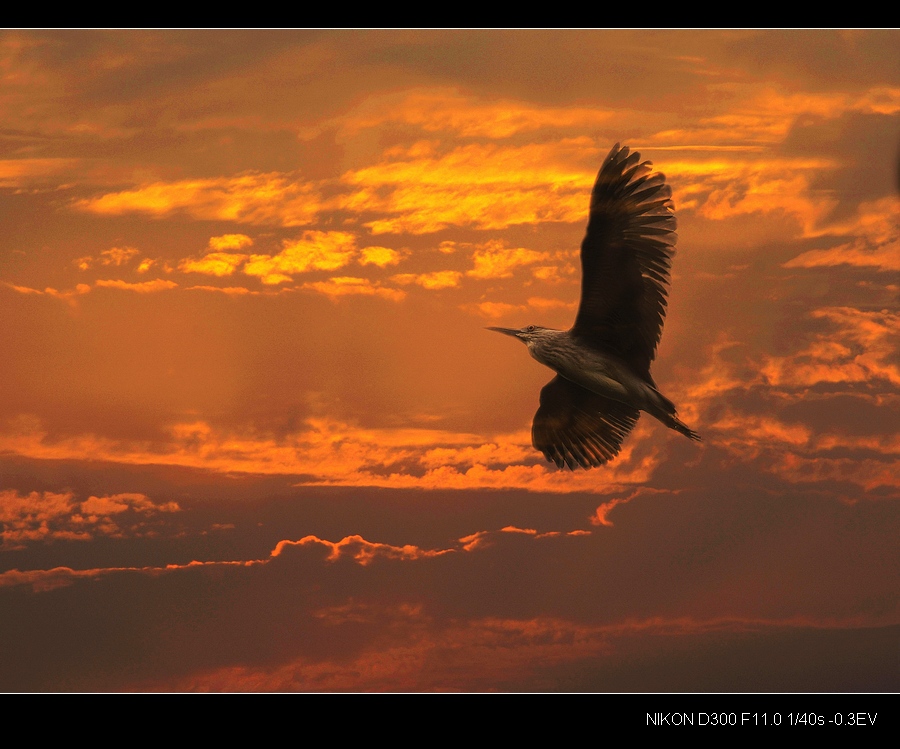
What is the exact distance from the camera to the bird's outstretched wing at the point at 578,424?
47.8ft

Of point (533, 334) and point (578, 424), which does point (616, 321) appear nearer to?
point (533, 334)

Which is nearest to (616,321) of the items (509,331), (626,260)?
(626,260)

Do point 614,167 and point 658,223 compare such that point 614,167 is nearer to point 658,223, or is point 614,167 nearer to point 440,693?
point 658,223

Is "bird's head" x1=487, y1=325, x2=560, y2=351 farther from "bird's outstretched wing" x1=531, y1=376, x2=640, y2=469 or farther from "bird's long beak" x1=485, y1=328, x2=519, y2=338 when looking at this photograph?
"bird's outstretched wing" x1=531, y1=376, x2=640, y2=469

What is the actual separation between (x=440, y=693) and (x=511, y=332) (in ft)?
20.4

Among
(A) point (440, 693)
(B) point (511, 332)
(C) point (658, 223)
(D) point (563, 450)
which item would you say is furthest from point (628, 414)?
(A) point (440, 693)

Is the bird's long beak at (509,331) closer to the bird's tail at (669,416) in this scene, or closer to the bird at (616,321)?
the bird at (616,321)

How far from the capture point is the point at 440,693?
52.7 feet

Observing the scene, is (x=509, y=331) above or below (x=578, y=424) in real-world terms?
above

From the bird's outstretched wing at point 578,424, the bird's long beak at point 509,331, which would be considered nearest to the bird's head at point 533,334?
the bird's long beak at point 509,331

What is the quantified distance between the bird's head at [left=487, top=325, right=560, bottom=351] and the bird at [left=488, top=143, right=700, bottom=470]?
1 cm

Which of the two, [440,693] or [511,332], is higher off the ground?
[511,332]

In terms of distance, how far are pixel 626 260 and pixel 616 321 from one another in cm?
88

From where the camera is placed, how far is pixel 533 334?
44.7 ft
